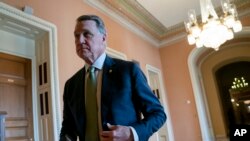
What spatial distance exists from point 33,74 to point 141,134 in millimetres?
2545

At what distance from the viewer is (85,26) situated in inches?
43.4

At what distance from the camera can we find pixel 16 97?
2.90 m

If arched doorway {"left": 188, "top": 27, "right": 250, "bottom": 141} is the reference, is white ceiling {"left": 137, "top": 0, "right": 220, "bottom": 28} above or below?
above

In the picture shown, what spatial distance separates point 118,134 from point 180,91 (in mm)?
5606

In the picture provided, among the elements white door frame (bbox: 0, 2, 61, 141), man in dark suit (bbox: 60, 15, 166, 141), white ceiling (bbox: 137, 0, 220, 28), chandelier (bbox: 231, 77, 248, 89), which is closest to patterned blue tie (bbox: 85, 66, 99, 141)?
man in dark suit (bbox: 60, 15, 166, 141)

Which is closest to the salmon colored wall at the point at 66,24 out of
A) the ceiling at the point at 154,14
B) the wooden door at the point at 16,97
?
the ceiling at the point at 154,14

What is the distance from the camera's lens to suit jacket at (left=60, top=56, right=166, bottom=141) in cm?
95

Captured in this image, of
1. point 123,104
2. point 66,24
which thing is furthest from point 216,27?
point 123,104

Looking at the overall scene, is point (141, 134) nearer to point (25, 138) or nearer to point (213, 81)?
point (25, 138)

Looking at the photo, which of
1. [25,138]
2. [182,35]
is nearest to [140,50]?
[182,35]

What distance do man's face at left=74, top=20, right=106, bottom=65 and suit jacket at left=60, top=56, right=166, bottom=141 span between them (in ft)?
0.25

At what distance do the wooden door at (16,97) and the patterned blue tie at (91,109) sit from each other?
203 centimetres

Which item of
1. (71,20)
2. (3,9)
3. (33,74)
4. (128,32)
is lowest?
(33,74)

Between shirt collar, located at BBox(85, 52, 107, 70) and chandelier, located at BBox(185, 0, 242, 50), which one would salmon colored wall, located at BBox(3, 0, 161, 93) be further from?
shirt collar, located at BBox(85, 52, 107, 70)
